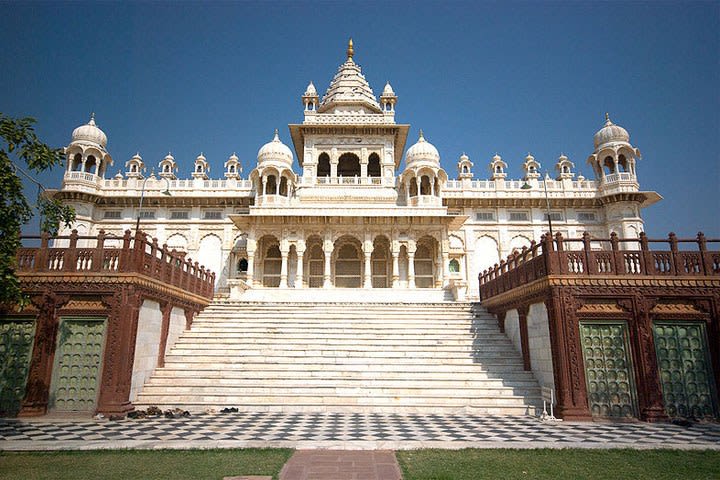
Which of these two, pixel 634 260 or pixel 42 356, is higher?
pixel 634 260

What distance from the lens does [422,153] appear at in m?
29.9

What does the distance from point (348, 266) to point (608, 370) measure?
19.2 meters

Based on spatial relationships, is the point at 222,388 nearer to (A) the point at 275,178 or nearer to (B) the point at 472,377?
(B) the point at 472,377

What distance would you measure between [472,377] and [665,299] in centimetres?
538

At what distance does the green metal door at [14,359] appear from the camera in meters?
11.1

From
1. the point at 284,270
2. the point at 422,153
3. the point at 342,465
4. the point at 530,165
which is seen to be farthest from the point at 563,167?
the point at 342,465

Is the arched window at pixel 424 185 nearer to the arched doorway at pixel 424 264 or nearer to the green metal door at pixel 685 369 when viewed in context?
the arched doorway at pixel 424 264

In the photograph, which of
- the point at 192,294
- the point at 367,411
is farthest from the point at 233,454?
the point at 192,294

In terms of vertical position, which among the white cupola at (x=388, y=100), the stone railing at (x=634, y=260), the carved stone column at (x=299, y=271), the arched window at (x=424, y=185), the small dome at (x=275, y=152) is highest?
the white cupola at (x=388, y=100)

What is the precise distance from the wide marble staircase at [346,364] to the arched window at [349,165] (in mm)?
19912

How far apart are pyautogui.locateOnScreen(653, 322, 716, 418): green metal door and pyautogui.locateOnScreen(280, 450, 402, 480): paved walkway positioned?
8.08 metres

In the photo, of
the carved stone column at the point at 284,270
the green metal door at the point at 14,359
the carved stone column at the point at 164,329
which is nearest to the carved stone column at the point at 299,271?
the carved stone column at the point at 284,270

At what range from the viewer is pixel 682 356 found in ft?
37.3

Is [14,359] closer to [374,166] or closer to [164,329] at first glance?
[164,329]
